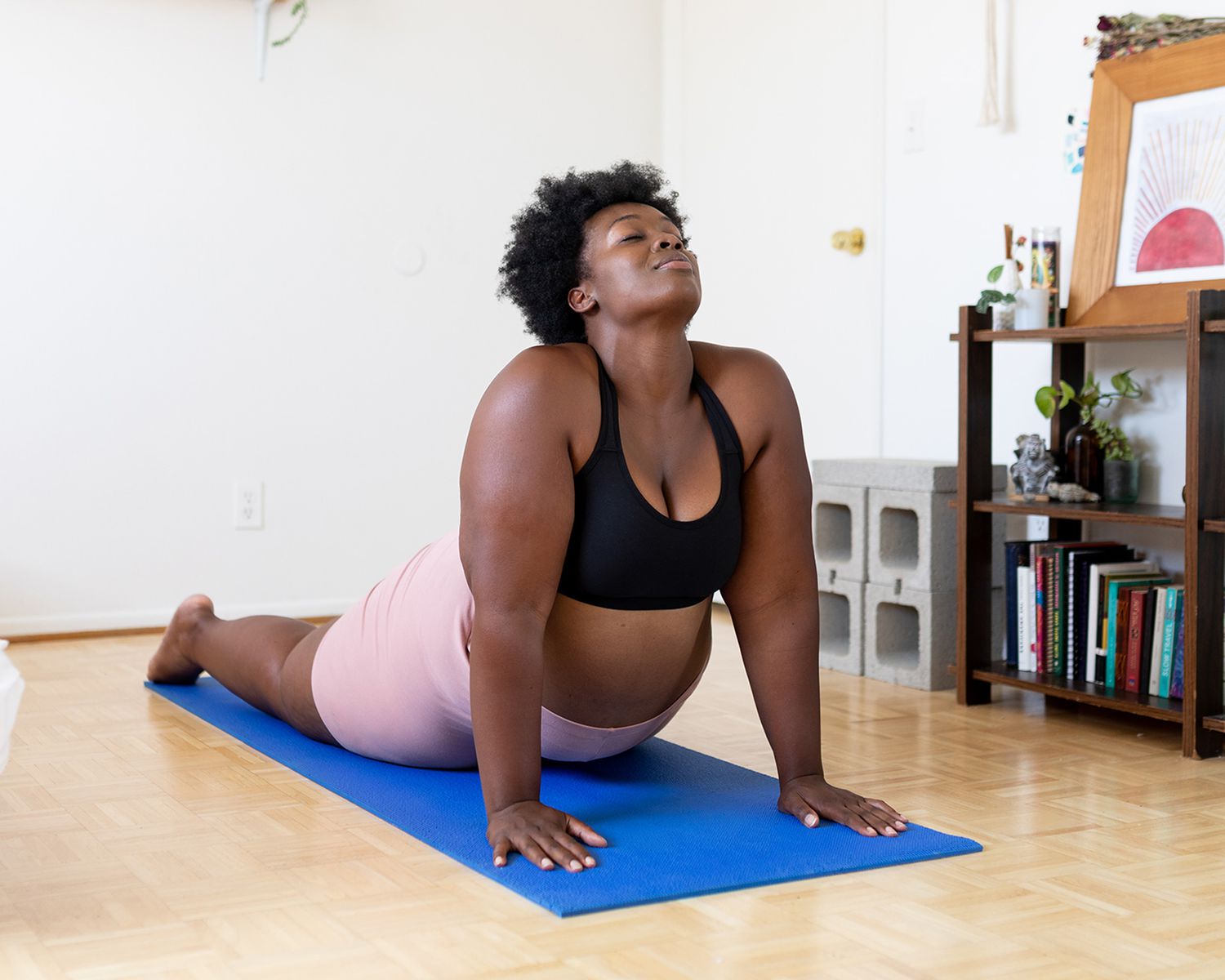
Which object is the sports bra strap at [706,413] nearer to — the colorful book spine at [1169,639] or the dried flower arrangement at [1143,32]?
the colorful book spine at [1169,639]

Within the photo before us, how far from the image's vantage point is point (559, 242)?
218cm

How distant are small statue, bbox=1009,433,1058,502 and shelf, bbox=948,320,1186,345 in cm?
23

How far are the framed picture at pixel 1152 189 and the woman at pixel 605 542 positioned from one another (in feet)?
4.03

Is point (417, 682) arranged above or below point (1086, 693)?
above

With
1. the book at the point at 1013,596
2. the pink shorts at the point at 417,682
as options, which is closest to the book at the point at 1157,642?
the book at the point at 1013,596

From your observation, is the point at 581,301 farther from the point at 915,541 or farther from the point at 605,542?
the point at 915,541

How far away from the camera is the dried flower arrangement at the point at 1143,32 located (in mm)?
3014

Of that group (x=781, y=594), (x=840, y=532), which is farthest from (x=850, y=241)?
(x=781, y=594)

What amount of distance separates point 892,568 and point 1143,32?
1.30 metres

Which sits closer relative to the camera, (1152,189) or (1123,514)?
(1123,514)

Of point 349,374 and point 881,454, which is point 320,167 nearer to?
point 349,374

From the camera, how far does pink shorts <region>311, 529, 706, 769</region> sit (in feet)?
7.44

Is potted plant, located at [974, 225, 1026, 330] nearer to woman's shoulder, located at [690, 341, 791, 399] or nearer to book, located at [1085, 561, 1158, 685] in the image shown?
book, located at [1085, 561, 1158, 685]

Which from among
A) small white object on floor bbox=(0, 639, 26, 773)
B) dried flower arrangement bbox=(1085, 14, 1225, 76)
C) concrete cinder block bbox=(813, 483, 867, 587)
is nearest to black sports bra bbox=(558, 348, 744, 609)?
small white object on floor bbox=(0, 639, 26, 773)
